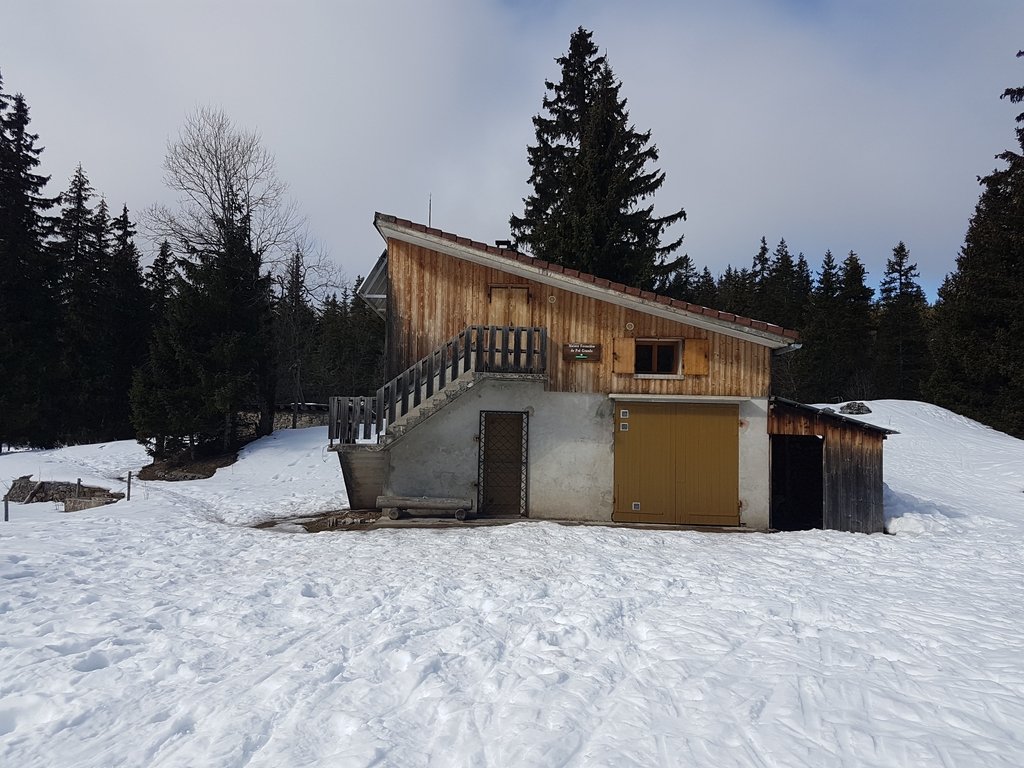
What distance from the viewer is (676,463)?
12.3 metres

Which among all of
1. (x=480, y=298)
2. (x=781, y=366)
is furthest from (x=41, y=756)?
(x=781, y=366)

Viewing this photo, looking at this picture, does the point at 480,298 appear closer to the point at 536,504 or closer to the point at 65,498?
the point at 536,504

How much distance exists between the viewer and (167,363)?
2136 centimetres

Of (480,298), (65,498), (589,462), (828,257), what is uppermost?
(828,257)

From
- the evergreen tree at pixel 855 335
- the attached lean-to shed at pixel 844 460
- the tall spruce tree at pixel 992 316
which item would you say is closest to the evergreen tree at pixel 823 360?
the evergreen tree at pixel 855 335

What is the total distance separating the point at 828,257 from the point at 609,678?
65.5m

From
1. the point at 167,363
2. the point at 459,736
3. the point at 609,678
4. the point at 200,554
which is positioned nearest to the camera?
the point at 459,736

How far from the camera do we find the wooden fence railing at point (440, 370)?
37.7 feet

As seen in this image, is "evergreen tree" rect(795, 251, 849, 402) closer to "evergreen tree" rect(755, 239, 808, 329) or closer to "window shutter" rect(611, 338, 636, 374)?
"evergreen tree" rect(755, 239, 808, 329)

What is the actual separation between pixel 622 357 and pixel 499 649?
8.36 meters

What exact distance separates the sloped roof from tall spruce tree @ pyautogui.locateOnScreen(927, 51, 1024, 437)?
25.5 metres

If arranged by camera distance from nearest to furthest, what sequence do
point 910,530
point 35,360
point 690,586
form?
point 690,586 < point 910,530 < point 35,360

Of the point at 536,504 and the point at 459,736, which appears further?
the point at 536,504

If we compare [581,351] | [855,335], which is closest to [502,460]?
[581,351]
